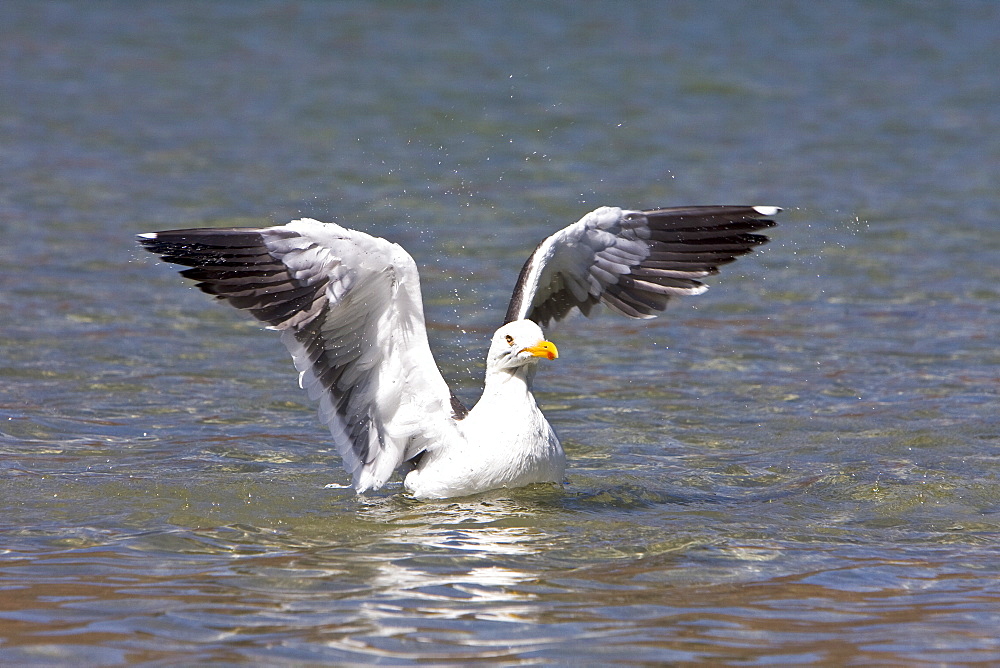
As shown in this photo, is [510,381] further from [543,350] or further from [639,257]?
[639,257]

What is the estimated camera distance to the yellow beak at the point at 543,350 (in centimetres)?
734

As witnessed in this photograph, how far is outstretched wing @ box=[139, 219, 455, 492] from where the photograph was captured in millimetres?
7012

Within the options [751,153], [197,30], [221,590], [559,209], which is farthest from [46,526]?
[197,30]

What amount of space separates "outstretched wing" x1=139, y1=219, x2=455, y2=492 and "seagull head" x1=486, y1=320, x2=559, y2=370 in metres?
0.35

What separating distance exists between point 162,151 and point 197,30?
8.08 metres

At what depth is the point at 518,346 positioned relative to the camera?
749cm

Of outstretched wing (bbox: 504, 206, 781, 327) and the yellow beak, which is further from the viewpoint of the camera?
outstretched wing (bbox: 504, 206, 781, 327)

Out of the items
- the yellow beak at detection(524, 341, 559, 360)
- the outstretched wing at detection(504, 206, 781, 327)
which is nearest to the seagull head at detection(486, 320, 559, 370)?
the yellow beak at detection(524, 341, 559, 360)

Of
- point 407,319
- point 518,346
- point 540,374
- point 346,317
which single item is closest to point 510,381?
point 518,346

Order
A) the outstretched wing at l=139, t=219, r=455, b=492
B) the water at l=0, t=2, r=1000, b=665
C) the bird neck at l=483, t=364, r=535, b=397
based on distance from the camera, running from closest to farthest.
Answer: the water at l=0, t=2, r=1000, b=665 → the outstretched wing at l=139, t=219, r=455, b=492 → the bird neck at l=483, t=364, r=535, b=397

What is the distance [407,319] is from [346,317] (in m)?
0.33

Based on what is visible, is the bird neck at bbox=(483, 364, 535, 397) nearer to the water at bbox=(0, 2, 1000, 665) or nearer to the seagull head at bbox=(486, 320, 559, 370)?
the seagull head at bbox=(486, 320, 559, 370)

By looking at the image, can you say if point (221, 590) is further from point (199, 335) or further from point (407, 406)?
point (199, 335)

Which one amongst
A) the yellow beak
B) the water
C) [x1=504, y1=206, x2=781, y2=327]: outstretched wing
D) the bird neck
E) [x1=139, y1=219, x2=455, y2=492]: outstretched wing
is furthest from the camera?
[x1=504, y1=206, x2=781, y2=327]: outstretched wing
